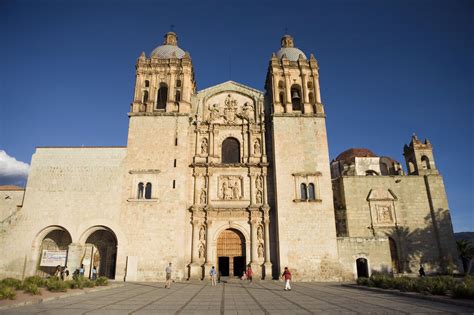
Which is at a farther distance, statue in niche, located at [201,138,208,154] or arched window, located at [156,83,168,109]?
arched window, located at [156,83,168,109]

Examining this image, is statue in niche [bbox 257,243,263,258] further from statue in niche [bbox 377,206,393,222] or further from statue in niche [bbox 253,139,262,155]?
statue in niche [bbox 377,206,393,222]

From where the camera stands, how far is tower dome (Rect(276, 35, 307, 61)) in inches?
1055

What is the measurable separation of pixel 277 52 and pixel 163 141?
13913 millimetres

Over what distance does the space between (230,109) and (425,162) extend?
694 inches

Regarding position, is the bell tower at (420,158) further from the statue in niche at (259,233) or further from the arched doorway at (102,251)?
the arched doorway at (102,251)

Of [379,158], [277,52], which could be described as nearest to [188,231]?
[277,52]

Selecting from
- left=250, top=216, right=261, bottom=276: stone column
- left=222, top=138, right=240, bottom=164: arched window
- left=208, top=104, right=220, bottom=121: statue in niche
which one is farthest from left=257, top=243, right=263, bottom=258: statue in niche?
left=208, top=104, right=220, bottom=121: statue in niche

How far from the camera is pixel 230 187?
72.5 feet

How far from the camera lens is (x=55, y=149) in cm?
2152

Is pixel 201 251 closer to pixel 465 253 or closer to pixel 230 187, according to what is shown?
pixel 230 187

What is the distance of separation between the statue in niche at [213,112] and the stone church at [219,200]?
84mm

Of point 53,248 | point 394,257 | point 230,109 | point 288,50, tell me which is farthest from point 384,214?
point 53,248

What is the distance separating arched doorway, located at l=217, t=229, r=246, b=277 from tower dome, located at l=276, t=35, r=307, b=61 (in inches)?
625

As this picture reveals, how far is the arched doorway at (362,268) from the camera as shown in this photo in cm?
2084
